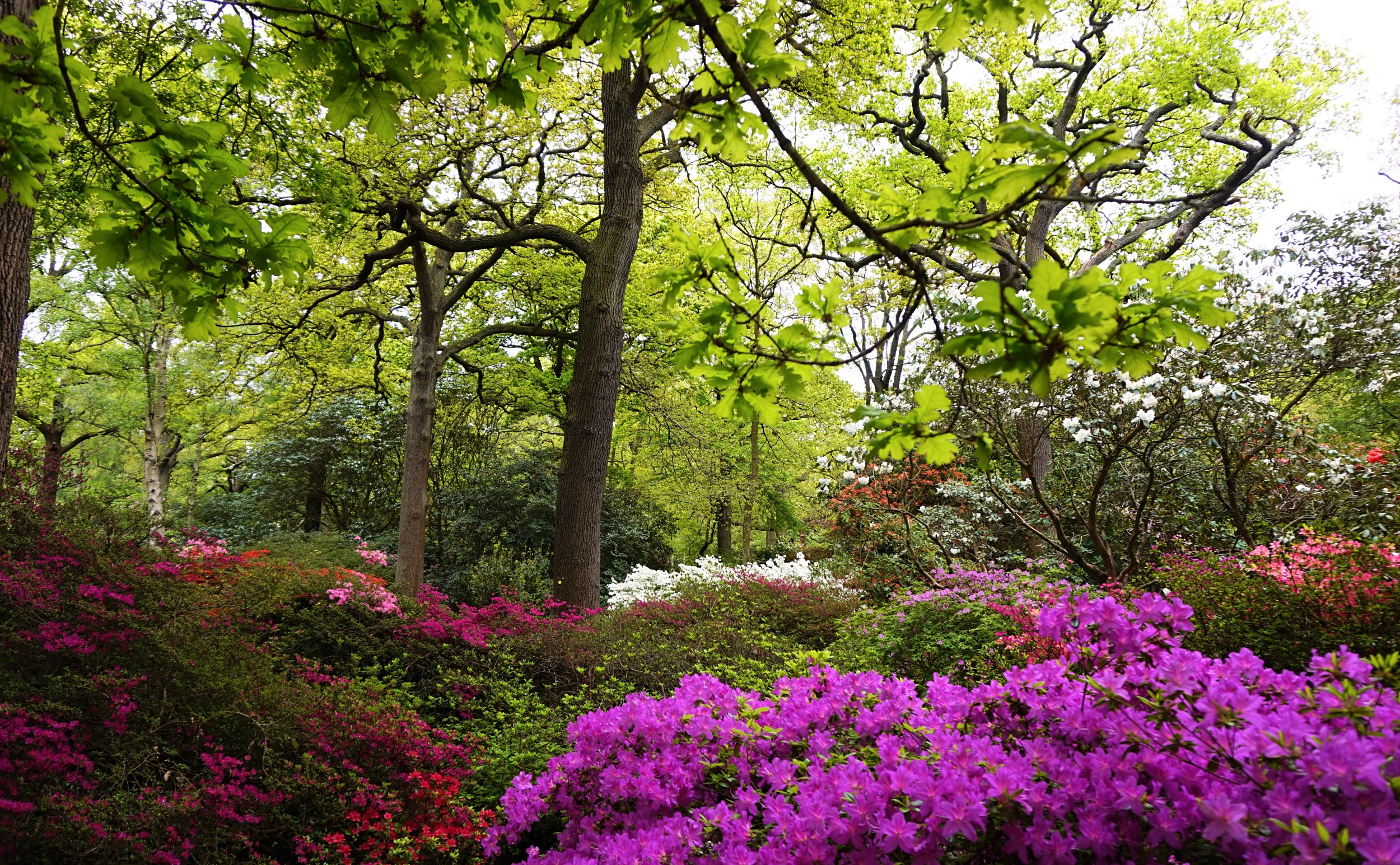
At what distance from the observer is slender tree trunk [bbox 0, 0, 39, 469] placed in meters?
2.98

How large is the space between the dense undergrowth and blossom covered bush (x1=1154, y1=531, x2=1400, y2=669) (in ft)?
0.05

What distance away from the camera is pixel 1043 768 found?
144 centimetres

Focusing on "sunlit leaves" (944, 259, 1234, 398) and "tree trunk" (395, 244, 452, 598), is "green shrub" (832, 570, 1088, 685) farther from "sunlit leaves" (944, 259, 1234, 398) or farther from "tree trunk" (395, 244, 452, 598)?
"tree trunk" (395, 244, 452, 598)

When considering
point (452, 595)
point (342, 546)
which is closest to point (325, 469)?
point (342, 546)

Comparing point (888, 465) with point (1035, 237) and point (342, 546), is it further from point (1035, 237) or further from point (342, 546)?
point (342, 546)

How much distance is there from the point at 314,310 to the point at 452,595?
4.74 m

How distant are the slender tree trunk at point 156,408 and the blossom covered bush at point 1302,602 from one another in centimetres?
1345

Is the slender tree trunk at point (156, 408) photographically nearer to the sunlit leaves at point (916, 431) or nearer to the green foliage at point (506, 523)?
the green foliage at point (506, 523)

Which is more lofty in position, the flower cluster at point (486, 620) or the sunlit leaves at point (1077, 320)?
the sunlit leaves at point (1077, 320)

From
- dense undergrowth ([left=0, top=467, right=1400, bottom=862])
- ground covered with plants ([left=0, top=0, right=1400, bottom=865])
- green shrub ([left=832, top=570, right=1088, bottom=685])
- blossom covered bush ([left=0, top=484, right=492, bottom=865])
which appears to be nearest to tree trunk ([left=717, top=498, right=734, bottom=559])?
ground covered with plants ([left=0, top=0, right=1400, bottom=865])

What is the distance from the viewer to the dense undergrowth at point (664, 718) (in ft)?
4.25

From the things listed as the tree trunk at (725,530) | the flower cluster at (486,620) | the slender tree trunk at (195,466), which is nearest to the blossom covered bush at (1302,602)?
the flower cluster at (486,620)

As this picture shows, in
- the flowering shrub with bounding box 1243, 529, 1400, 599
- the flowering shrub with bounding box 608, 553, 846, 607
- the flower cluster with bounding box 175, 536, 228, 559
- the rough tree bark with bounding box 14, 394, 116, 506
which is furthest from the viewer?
the flowering shrub with bounding box 608, 553, 846, 607

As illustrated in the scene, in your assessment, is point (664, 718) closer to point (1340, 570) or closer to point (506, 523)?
point (1340, 570)
